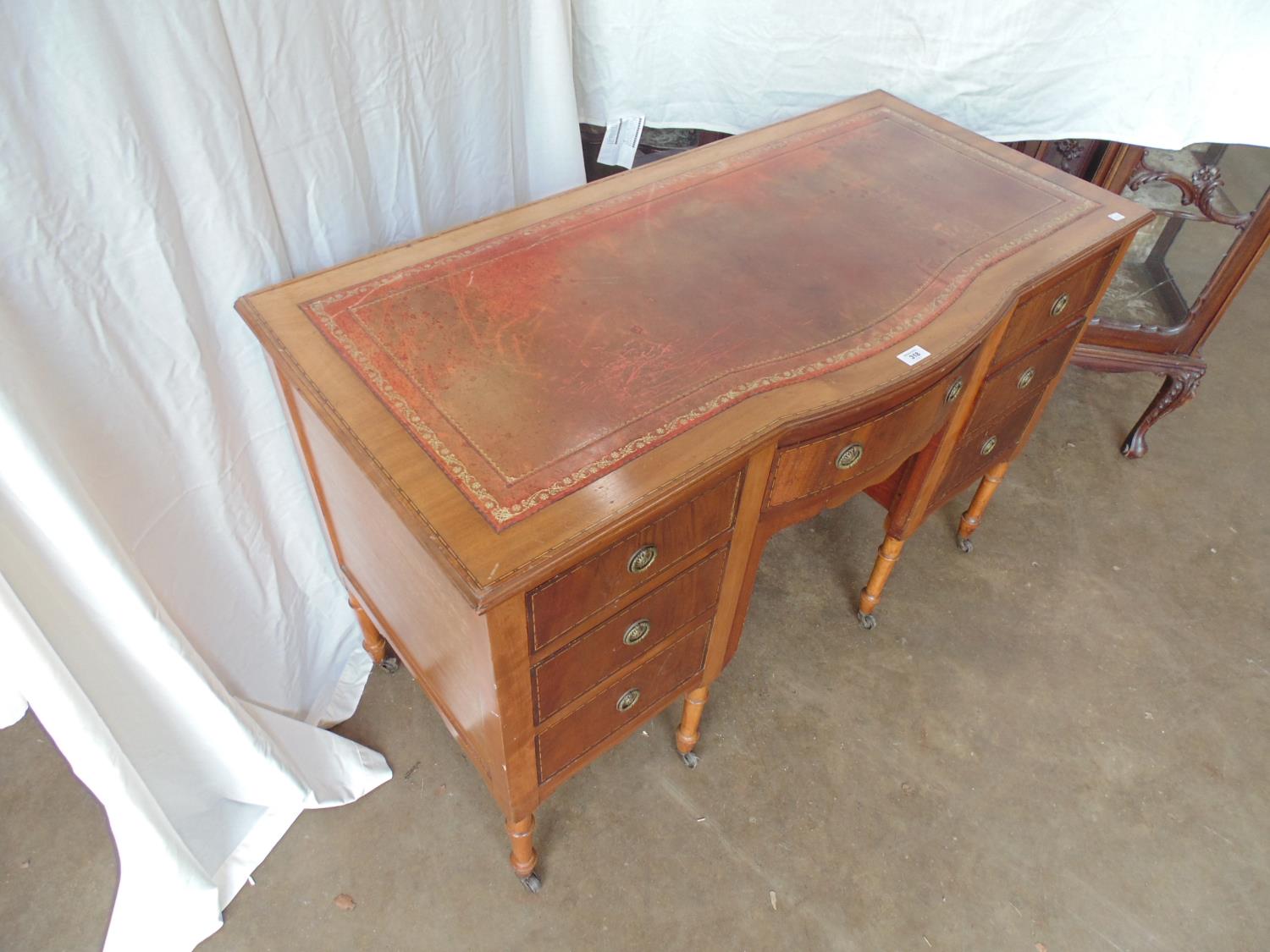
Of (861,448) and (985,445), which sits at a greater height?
(861,448)

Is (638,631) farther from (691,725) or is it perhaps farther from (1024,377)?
(1024,377)

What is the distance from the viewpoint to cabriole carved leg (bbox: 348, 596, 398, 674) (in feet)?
4.94

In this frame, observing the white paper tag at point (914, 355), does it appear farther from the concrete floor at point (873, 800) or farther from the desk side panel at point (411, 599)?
the concrete floor at point (873, 800)

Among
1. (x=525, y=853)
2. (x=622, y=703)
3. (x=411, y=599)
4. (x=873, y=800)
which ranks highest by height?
(x=411, y=599)

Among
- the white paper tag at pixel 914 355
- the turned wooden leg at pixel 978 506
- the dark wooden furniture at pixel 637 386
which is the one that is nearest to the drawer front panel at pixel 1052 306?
the dark wooden furniture at pixel 637 386

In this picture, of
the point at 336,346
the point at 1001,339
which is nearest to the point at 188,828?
the point at 336,346

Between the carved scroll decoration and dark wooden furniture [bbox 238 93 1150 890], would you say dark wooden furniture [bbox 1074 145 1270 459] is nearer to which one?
the carved scroll decoration

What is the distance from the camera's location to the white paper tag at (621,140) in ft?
5.45

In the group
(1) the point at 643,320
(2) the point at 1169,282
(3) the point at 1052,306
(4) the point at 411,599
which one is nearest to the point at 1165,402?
(2) the point at 1169,282

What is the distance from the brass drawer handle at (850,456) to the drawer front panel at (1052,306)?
1.24 feet

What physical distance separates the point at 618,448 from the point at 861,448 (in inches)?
15.7

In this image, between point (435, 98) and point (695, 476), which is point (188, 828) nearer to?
point (695, 476)

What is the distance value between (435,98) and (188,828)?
121cm

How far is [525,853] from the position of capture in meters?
1.34
